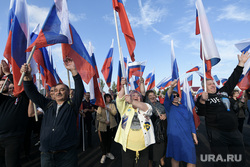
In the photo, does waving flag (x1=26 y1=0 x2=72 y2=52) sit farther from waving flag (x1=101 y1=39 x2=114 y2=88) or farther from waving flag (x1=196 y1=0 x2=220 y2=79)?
waving flag (x1=101 y1=39 x2=114 y2=88)

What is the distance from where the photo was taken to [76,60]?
3178 millimetres

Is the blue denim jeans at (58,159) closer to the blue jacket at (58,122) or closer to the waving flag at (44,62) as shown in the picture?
the blue jacket at (58,122)

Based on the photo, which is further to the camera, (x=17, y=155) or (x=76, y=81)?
(x=17, y=155)

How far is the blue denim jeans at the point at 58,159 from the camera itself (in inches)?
82.2

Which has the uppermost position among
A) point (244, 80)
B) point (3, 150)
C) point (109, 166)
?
point (244, 80)

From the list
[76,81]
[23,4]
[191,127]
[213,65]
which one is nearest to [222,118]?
[191,127]

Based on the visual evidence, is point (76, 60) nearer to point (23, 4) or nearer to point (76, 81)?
point (76, 81)

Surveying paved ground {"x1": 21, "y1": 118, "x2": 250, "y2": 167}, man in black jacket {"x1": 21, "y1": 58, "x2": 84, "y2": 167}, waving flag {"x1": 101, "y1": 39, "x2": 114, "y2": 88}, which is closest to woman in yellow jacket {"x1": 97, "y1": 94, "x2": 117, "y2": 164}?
paved ground {"x1": 21, "y1": 118, "x2": 250, "y2": 167}

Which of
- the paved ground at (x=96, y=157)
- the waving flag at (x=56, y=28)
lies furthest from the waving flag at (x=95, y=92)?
the paved ground at (x=96, y=157)

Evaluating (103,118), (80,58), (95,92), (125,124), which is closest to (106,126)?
(103,118)

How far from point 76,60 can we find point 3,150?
1945 mm

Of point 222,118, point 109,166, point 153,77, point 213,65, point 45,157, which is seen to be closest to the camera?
point 45,157

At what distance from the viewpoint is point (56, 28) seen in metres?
2.68

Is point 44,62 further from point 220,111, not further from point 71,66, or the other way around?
point 220,111
